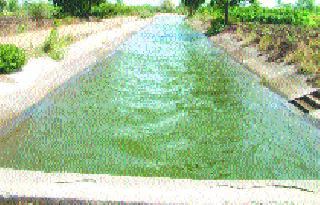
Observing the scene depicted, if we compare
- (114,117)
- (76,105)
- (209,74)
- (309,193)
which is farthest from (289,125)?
(209,74)

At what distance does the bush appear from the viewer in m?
14.3

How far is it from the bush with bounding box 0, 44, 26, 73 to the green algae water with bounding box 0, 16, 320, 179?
1.99 meters

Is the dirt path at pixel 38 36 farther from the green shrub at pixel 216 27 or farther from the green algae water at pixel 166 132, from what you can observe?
the green shrub at pixel 216 27

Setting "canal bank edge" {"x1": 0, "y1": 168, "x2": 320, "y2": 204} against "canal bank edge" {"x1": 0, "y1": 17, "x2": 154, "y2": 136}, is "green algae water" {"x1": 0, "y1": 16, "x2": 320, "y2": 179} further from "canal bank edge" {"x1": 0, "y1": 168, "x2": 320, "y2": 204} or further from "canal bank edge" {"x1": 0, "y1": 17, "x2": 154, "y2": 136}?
"canal bank edge" {"x1": 0, "y1": 168, "x2": 320, "y2": 204}

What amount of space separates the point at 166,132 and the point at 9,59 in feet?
24.8

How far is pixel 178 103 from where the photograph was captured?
12414mm

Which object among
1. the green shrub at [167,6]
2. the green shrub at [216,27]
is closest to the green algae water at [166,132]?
the green shrub at [216,27]

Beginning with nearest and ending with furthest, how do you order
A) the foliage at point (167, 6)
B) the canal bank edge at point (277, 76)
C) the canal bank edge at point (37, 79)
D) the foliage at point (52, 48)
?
the canal bank edge at point (37, 79) < the canal bank edge at point (277, 76) < the foliage at point (52, 48) < the foliage at point (167, 6)

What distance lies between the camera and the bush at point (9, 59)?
14.3 metres

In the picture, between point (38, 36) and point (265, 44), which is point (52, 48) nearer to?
point (38, 36)

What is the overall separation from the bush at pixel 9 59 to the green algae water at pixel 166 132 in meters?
1.99

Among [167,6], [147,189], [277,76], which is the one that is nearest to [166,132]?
[147,189]

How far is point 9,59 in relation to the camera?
14.4 metres

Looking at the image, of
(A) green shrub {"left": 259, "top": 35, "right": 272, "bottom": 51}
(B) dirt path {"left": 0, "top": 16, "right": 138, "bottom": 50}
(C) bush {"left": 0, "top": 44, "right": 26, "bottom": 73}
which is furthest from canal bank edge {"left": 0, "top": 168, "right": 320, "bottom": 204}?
(A) green shrub {"left": 259, "top": 35, "right": 272, "bottom": 51}
